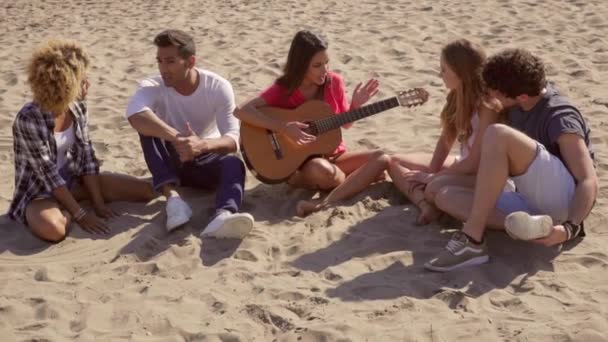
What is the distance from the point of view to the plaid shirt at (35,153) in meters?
4.64

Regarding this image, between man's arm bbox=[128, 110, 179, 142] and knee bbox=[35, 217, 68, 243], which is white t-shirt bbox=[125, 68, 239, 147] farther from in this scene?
knee bbox=[35, 217, 68, 243]

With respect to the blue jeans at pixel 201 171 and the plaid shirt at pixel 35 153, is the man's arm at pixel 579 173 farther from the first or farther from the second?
the plaid shirt at pixel 35 153

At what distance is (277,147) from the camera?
200 inches

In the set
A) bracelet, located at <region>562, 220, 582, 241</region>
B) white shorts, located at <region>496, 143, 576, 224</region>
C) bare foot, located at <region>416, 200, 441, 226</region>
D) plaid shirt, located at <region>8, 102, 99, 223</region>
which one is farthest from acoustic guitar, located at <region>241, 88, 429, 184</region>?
bracelet, located at <region>562, 220, 582, 241</region>

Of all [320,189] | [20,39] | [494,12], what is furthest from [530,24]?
[20,39]

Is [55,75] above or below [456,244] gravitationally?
above

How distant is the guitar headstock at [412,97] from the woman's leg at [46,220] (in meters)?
1.93

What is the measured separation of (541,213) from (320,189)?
1.40m

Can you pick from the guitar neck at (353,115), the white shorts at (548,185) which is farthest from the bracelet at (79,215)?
the white shorts at (548,185)

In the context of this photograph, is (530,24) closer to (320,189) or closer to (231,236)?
(320,189)

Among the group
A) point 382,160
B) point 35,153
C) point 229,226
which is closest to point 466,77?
point 382,160

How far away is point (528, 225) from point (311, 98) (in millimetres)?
1690

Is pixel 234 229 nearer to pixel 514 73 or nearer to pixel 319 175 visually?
pixel 319 175

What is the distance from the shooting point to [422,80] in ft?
23.8
